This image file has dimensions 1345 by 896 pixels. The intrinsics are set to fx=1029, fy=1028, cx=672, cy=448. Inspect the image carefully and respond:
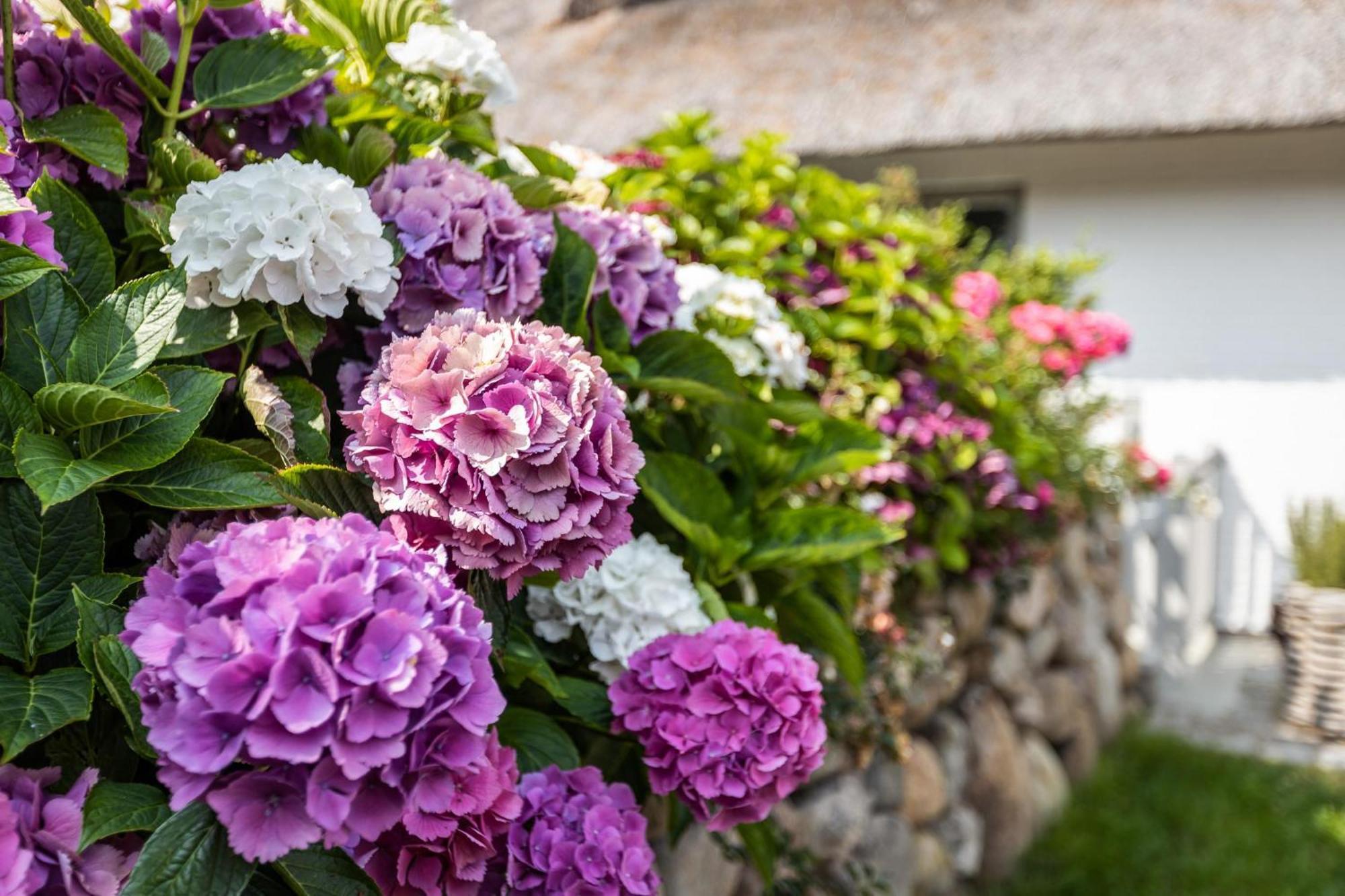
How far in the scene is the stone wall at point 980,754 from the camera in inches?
76.8

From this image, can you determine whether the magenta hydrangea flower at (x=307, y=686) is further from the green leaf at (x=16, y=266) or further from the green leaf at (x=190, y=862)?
the green leaf at (x=16, y=266)

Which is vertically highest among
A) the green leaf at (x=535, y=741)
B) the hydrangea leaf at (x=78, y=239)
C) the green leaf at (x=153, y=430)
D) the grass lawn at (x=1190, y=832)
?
the hydrangea leaf at (x=78, y=239)

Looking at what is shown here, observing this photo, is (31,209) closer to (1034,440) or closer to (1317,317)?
(1034,440)

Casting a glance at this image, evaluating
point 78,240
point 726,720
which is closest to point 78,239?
point 78,240

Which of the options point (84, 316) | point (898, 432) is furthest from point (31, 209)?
point (898, 432)

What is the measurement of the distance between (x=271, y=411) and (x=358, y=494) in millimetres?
93

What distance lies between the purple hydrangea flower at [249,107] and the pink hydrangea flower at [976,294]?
7.38 feet

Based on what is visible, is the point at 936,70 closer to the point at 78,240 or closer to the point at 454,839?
the point at 78,240

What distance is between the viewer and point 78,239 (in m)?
0.85

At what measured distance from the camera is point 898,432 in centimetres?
230

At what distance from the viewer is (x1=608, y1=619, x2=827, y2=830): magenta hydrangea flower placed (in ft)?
3.02

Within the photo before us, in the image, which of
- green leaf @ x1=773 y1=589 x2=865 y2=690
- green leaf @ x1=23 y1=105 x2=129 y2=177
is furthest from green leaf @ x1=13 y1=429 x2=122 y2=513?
green leaf @ x1=773 y1=589 x2=865 y2=690

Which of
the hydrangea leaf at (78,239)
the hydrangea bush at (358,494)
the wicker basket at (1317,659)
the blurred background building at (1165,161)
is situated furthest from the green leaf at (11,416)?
the blurred background building at (1165,161)

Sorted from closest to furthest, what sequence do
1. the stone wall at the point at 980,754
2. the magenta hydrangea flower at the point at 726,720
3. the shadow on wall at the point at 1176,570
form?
the magenta hydrangea flower at the point at 726,720
the stone wall at the point at 980,754
the shadow on wall at the point at 1176,570
